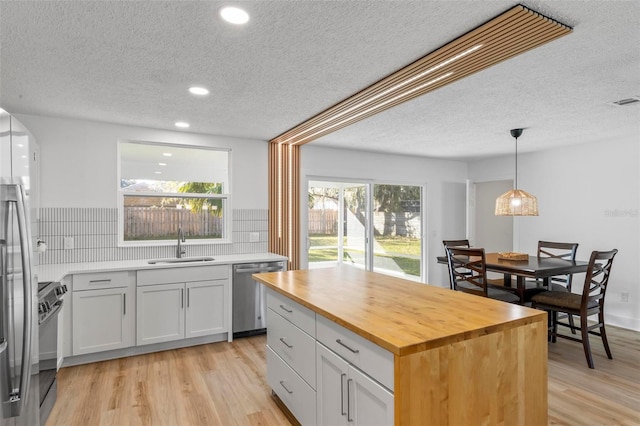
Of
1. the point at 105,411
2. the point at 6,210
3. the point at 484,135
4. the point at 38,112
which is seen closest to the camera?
the point at 6,210

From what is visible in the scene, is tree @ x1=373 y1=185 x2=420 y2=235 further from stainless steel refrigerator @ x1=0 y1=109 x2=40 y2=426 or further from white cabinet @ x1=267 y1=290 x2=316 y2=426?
stainless steel refrigerator @ x1=0 y1=109 x2=40 y2=426

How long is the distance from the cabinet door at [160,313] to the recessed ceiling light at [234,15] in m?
2.66

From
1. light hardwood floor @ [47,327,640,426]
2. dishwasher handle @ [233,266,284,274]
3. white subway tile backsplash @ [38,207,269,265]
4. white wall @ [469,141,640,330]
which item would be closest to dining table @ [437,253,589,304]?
light hardwood floor @ [47,327,640,426]

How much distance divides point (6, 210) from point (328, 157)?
4039 mm

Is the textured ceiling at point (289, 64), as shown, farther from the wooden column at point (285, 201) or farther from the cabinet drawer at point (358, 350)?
the cabinet drawer at point (358, 350)

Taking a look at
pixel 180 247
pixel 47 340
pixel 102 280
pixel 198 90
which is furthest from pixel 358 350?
pixel 180 247

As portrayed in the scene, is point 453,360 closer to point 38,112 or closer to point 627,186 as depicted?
point 38,112

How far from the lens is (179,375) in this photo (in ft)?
10.1

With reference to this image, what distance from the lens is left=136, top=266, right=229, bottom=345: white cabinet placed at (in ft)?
11.5

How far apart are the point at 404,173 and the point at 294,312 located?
4225mm

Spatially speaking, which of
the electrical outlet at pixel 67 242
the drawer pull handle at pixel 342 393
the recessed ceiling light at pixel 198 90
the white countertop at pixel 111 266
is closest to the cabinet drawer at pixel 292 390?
the drawer pull handle at pixel 342 393

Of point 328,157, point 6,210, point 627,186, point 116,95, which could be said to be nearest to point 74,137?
point 116,95

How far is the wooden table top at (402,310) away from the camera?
4.64 ft

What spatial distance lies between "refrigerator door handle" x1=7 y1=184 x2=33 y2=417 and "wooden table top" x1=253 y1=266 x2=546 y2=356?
4.18 ft
